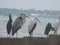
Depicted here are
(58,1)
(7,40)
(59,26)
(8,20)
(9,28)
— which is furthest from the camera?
(58,1)

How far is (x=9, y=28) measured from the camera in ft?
4.59

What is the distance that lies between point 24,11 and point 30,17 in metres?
0.12

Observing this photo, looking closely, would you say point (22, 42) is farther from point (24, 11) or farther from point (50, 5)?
point (50, 5)

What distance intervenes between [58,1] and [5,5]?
0.58 m

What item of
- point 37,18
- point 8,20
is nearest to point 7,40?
point 8,20

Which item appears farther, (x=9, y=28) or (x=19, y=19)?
(x=19, y=19)

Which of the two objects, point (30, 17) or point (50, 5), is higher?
point (50, 5)

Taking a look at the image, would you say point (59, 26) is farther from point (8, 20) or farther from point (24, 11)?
point (8, 20)

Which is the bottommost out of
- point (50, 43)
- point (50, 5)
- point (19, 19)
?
point (50, 43)

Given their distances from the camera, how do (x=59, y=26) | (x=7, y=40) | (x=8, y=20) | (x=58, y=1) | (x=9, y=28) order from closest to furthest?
(x=7, y=40)
(x=9, y=28)
(x=8, y=20)
(x=59, y=26)
(x=58, y=1)

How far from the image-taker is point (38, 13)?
1662 millimetres

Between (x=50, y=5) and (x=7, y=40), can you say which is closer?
(x=7, y=40)

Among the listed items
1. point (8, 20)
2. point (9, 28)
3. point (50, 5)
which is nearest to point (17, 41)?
point (9, 28)

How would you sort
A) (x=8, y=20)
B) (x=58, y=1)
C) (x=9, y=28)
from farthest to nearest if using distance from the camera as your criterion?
(x=58, y=1) < (x=8, y=20) < (x=9, y=28)
